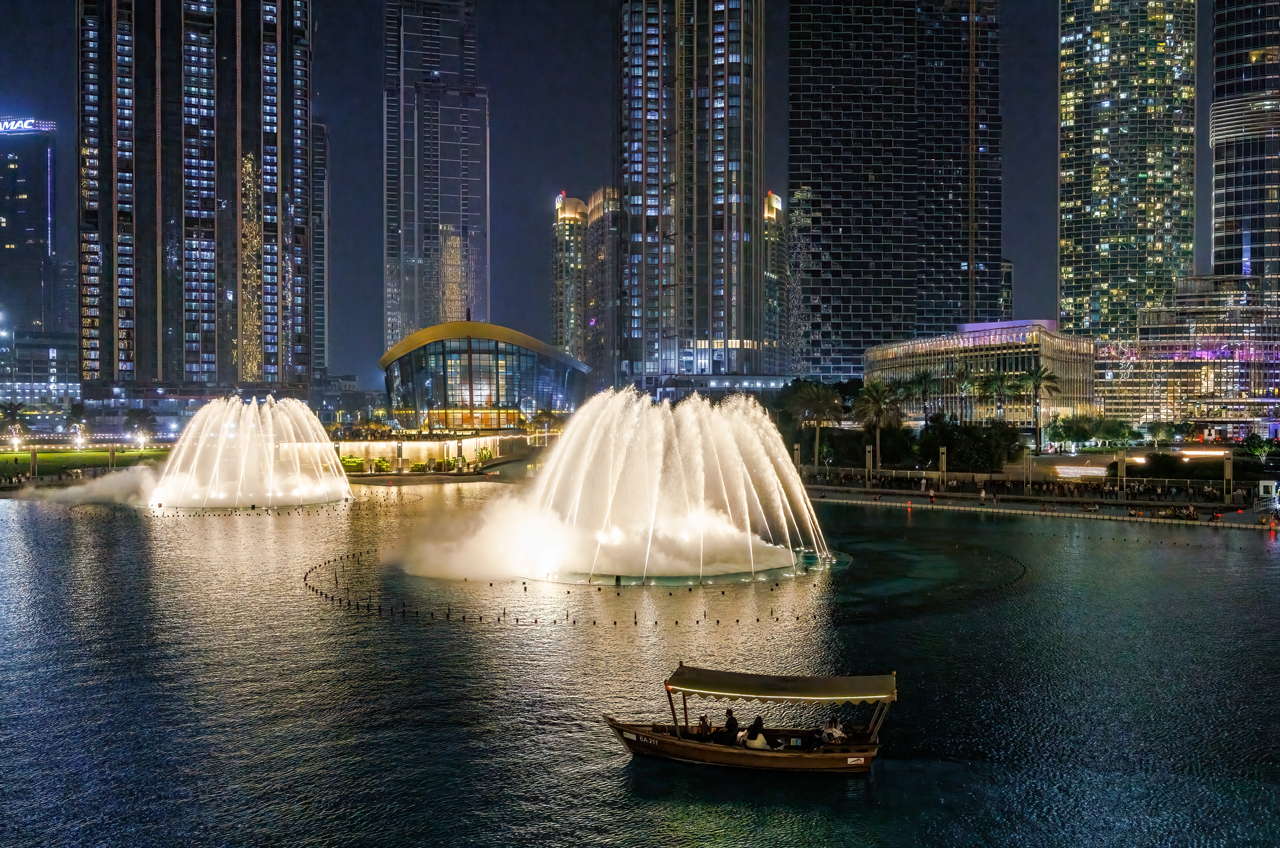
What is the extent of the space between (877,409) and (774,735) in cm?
7540

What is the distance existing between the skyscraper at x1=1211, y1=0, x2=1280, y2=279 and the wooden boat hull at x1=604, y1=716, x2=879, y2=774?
212407 mm

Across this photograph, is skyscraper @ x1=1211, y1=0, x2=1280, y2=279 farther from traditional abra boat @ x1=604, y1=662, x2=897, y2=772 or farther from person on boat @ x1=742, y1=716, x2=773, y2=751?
person on boat @ x1=742, y1=716, x2=773, y2=751

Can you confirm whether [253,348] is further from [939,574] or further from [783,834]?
[783,834]

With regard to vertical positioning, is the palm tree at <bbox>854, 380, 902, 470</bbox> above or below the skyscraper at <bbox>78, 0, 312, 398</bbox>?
below

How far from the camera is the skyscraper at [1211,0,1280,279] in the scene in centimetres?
18288

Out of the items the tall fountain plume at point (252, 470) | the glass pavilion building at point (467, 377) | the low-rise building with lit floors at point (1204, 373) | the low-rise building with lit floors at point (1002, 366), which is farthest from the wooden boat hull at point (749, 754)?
the low-rise building with lit floors at point (1204, 373)

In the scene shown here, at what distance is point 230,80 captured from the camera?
19125 centimetres

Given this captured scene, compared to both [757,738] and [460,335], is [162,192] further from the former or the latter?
[757,738]

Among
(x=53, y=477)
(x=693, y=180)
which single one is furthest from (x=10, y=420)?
(x=693, y=180)

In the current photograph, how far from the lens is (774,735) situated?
19125 mm

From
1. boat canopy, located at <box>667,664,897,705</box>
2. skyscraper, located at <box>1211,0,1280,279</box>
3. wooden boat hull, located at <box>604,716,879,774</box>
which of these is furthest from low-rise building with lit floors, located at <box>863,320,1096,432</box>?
wooden boat hull, located at <box>604,716,879,774</box>

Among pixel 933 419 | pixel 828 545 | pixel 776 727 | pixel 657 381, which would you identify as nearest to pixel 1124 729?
pixel 776 727

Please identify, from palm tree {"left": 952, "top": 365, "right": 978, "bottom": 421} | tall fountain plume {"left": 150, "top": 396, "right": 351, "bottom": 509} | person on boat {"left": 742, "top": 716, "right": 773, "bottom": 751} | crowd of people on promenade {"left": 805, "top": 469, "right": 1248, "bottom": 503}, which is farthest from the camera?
palm tree {"left": 952, "top": 365, "right": 978, "bottom": 421}

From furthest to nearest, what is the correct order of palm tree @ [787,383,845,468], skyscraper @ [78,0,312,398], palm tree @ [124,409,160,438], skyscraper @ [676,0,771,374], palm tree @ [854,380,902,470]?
skyscraper @ [676,0,771,374]
skyscraper @ [78,0,312,398]
palm tree @ [124,409,160,438]
palm tree @ [787,383,845,468]
palm tree @ [854,380,902,470]
